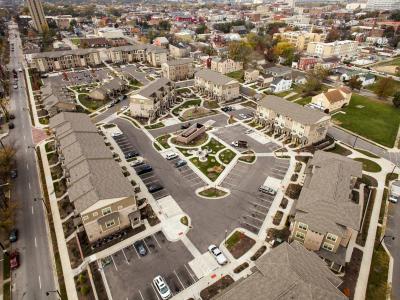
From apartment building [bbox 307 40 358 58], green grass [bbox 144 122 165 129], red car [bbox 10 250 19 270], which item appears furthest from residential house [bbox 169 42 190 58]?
red car [bbox 10 250 19 270]

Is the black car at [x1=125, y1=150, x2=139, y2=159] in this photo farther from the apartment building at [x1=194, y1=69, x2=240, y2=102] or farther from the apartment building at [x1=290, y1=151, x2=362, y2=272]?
the apartment building at [x1=194, y1=69, x2=240, y2=102]

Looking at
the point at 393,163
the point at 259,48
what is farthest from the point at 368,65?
the point at 393,163

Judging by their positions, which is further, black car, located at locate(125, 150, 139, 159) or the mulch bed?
black car, located at locate(125, 150, 139, 159)

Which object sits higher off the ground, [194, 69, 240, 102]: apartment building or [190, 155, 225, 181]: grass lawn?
[194, 69, 240, 102]: apartment building

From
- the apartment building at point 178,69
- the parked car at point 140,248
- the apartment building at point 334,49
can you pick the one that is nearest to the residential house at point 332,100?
the apartment building at point 178,69

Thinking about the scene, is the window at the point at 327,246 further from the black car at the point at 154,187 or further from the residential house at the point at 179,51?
the residential house at the point at 179,51

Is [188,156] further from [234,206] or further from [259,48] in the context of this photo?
[259,48]
